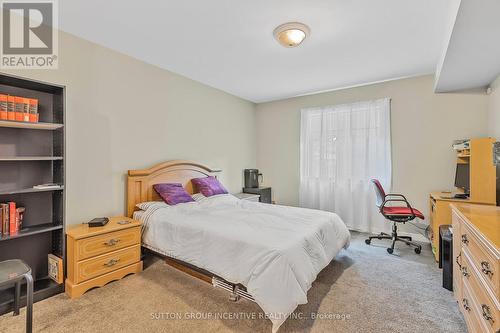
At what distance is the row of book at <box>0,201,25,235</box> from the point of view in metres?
1.93

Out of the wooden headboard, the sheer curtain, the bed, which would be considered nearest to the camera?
the bed

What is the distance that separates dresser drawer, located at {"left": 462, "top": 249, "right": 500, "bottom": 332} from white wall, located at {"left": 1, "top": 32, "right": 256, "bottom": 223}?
3.34 metres

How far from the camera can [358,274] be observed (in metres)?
2.57

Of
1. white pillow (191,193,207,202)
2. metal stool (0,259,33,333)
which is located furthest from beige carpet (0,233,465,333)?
white pillow (191,193,207,202)

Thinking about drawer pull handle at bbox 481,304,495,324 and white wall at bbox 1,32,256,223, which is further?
white wall at bbox 1,32,256,223

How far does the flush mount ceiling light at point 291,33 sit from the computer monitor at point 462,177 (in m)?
2.79

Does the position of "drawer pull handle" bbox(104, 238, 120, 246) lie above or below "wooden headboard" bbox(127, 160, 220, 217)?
below

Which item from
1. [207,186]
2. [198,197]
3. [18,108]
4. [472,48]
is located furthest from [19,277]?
[472,48]

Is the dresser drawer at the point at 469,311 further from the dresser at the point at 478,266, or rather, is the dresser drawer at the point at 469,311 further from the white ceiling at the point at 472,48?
the white ceiling at the point at 472,48

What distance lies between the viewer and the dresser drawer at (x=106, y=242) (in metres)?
2.15

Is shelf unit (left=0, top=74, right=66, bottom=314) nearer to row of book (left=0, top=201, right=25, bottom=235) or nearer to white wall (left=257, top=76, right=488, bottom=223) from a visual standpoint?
row of book (left=0, top=201, right=25, bottom=235)

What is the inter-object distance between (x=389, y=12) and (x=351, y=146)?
7.75 feet

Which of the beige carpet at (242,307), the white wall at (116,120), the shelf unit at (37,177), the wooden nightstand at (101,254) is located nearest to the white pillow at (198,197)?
the white wall at (116,120)

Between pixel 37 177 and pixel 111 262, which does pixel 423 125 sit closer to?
pixel 111 262
